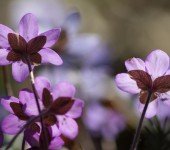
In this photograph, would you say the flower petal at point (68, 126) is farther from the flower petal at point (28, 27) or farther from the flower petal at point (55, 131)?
the flower petal at point (28, 27)

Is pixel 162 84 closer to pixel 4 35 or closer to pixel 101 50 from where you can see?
pixel 4 35

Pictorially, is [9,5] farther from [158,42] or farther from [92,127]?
[92,127]

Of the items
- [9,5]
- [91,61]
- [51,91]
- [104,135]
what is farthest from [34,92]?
[9,5]

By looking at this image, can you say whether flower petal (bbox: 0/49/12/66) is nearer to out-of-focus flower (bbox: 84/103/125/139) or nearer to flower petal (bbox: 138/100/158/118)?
flower petal (bbox: 138/100/158/118)

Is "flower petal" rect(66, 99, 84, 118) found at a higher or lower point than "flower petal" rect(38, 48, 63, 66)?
lower

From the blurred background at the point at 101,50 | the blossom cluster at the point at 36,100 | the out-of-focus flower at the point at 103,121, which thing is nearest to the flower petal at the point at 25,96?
the blossom cluster at the point at 36,100

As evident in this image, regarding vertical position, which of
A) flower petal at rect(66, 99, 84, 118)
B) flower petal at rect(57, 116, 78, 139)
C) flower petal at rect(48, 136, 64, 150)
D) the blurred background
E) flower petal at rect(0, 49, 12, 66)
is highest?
flower petal at rect(0, 49, 12, 66)

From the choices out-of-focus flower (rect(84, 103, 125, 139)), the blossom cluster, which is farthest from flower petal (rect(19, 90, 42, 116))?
out-of-focus flower (rect(84, 103, 125, 139))

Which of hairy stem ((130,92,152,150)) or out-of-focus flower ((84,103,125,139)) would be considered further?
out-of-focus flower ((84,103,125,139))
